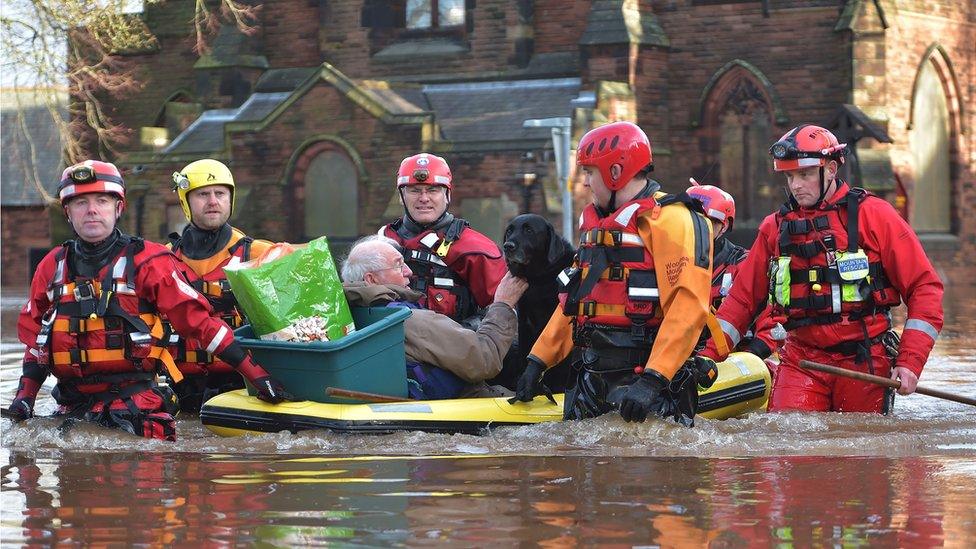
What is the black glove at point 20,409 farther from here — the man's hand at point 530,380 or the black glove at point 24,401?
the man's hand at point 530,380

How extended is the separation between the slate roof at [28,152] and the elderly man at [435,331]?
36171mm

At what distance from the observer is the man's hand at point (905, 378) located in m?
8.29

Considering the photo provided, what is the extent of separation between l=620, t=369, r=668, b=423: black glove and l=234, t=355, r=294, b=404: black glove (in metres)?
2.03

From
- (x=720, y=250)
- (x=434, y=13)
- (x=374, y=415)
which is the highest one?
(x=434, y=13)

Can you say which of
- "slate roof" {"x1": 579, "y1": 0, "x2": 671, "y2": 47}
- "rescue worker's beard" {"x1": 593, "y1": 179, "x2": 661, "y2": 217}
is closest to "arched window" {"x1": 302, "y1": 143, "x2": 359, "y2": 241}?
"slate roof" {"x1": 579, "y1": 0, "x2": 671, "y2": 47}

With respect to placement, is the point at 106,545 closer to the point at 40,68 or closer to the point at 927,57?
the point at 40,68

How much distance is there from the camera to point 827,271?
28.3 ft

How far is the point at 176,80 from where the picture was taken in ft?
128

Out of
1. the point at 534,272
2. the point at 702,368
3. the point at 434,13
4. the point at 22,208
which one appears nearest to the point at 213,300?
the point at 534,272

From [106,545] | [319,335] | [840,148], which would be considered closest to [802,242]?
[840,148]

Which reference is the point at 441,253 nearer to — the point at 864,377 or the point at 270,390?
the point at 270,390

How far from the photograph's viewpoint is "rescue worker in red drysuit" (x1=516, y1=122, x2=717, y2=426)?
24.6 ft

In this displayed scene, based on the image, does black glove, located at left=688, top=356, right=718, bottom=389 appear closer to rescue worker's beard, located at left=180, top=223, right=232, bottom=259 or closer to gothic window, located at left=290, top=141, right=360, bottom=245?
rescue worker's beard, located at left=180, top=223, right=232, bottom=259

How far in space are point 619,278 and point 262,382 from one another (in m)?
1.99
